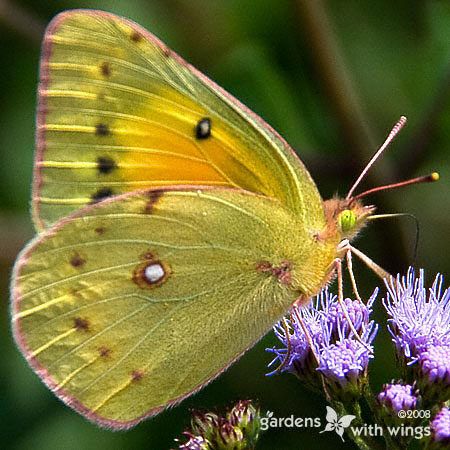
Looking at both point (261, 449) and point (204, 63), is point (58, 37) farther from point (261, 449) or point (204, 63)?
point (261, 449)

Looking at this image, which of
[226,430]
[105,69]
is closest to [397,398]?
[226,430]

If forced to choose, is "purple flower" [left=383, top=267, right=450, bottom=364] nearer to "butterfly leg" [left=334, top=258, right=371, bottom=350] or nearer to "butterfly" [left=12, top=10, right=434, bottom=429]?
"butterfly leg" [left=334, top=258, right=371, bottom=350]

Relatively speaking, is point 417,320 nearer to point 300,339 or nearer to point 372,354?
point 372,354

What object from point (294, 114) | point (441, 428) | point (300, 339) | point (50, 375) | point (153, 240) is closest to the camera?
point (441, 428)

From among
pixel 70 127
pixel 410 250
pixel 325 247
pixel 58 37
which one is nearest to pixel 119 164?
pixel 70 127

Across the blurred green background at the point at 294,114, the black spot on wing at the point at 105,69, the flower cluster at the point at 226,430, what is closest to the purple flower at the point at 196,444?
the flower cluster at the point at 226,430
